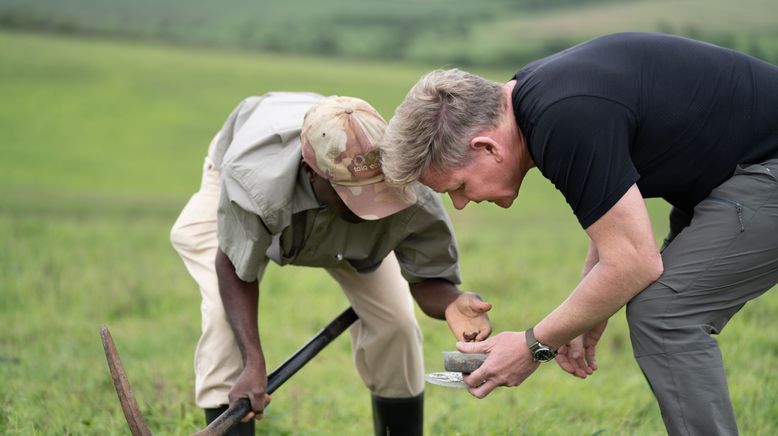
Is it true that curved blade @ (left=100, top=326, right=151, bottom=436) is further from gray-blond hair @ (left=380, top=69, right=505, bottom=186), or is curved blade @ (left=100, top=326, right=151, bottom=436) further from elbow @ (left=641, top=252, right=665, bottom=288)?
elbow @ (left=641, top=252, right=665, bottom=288)

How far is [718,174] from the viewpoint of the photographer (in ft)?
12.0

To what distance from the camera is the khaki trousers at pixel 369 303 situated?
4867mm

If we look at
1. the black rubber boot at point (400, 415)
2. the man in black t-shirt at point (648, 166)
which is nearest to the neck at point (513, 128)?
the man in black t-shirt at point (648, 166)

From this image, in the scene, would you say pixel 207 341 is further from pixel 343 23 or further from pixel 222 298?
pixel 343 23

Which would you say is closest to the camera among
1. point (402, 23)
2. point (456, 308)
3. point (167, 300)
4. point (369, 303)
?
point (456, 308)

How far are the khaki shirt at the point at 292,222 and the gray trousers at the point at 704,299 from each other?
3.65 ft

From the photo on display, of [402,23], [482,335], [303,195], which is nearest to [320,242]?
[303,195]

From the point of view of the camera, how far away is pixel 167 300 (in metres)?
8.65

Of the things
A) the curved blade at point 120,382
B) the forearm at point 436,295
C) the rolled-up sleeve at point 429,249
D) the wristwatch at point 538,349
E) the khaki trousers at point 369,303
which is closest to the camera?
the wristwatch at point 538,349

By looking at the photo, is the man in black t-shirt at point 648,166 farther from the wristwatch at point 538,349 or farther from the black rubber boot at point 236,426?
the black rubber boot at point 236,426

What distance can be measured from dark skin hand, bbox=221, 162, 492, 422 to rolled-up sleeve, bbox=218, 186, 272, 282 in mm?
96

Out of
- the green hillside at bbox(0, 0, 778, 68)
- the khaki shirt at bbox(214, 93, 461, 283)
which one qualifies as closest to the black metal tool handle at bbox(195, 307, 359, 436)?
the khaki shirt at bbox(214, 93, 461, 283)

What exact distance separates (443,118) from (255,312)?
137 cm

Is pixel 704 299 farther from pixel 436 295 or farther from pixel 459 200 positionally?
pixel 436 295
